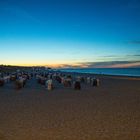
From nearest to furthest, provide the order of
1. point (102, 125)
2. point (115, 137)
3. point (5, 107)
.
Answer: point (115, 137)
point (102, 125)
point (5, 107)

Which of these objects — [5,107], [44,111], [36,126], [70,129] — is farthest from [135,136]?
[5,107]

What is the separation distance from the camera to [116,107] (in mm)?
14312

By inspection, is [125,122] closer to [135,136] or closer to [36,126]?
[135,136]

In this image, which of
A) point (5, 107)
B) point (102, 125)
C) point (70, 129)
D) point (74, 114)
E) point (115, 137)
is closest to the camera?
point (115, 137)

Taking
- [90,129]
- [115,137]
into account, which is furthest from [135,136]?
[90,129]

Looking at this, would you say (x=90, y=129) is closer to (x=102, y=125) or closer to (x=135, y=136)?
(x=102, y=125)

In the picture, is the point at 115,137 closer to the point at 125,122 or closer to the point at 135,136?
the point at 135,136

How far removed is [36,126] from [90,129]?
1950mm

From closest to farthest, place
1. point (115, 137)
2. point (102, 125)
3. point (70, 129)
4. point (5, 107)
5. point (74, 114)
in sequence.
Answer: point (115, 137), point (70, 129), point (102, 125), point (74, 114), point (5, 107)

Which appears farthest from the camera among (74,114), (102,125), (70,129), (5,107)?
(5,107)

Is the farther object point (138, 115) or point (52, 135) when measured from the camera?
point (138, 115)

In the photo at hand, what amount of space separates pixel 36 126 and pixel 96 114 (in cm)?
333

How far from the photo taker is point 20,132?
9.05 meters

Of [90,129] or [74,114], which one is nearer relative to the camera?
[90,129]
